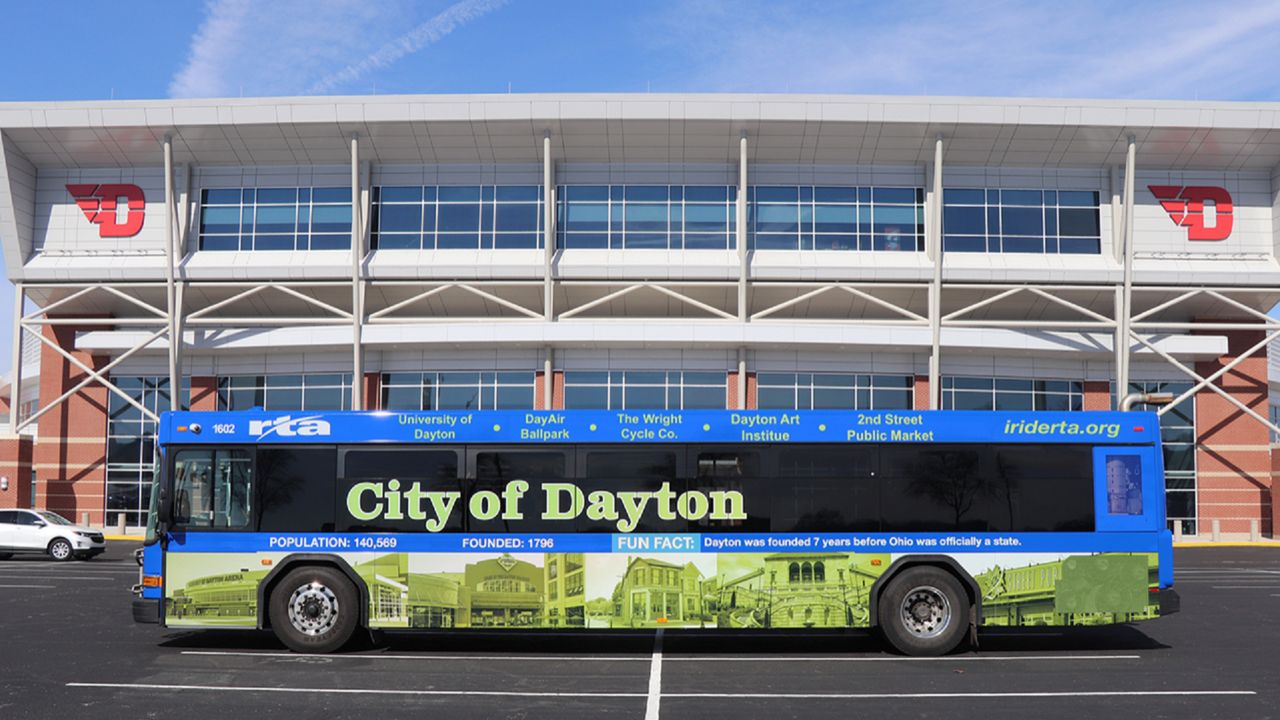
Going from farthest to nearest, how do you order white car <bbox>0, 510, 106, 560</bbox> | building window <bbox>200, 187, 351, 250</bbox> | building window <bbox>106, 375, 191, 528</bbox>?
building window <bbox>106, 375, 191, 528</bbox> → building window <bbox>200, 187, 351, 250</bbox> → white car <bbox>0, 510, 106, 560</bbox>

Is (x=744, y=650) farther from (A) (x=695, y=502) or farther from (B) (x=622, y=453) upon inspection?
(B) (x=622, y=453)

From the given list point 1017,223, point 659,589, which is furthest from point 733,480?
point 1017,223

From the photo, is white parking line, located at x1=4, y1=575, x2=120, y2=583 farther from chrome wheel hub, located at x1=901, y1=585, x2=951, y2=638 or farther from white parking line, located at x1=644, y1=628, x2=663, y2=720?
chrome wheel hub, located at x1=901, y1=585, x2=951, y2=638

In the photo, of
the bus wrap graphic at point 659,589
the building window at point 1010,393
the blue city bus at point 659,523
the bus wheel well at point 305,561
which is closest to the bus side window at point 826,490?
the blue city bus at point 659,523

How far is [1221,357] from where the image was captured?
37.1m

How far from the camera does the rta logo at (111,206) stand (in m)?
36.6

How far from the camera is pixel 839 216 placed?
117 feet

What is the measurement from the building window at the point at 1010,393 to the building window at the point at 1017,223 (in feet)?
14.7

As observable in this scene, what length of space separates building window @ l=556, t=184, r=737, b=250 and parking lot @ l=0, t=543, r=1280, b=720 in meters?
22.1

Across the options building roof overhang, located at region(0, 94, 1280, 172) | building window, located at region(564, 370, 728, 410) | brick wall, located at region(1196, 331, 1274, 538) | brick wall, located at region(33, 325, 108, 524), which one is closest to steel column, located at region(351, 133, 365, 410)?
building roof overhang, located at region(0, 94, 1280, 172)

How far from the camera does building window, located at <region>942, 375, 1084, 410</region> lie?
3569 centimetres

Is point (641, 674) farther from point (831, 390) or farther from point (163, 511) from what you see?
point (831, 390)

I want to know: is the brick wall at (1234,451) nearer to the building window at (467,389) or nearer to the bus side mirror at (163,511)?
the building window at (467,389)

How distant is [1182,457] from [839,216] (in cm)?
1495
